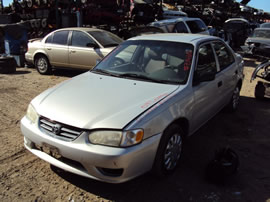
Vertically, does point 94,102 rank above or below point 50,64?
above

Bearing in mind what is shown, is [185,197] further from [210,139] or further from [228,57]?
[228,57]

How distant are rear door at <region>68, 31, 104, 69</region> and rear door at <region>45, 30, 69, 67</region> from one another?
0.73ft

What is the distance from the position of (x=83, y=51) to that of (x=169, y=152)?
18.1 ft

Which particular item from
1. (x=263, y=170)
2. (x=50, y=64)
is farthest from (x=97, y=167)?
(x=50, y=64)

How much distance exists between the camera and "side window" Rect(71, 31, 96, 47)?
784cm

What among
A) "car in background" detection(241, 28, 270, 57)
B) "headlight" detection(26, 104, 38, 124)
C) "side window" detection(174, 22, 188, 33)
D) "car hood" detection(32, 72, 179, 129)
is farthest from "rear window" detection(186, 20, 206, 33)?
"headlight" detection(26, 104, 38, 124)

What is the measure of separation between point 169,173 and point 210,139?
137 cm

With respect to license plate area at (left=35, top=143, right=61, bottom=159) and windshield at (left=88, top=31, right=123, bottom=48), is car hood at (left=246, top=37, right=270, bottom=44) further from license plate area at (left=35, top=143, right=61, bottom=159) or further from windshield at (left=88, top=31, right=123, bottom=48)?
license plate area at (left=35, top=143, right=61, bottom=159)

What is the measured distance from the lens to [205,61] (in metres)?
3.96

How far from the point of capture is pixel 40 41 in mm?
8750

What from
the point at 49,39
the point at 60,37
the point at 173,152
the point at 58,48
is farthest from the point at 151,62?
the point at 49,39

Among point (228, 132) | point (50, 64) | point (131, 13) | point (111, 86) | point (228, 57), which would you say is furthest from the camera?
point (131, 13)

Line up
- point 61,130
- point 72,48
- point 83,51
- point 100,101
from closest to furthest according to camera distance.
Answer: point 61,130
point 100,101
point 83,51
point 72,48

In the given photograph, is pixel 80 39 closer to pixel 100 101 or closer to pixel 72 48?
pixel 72 48
